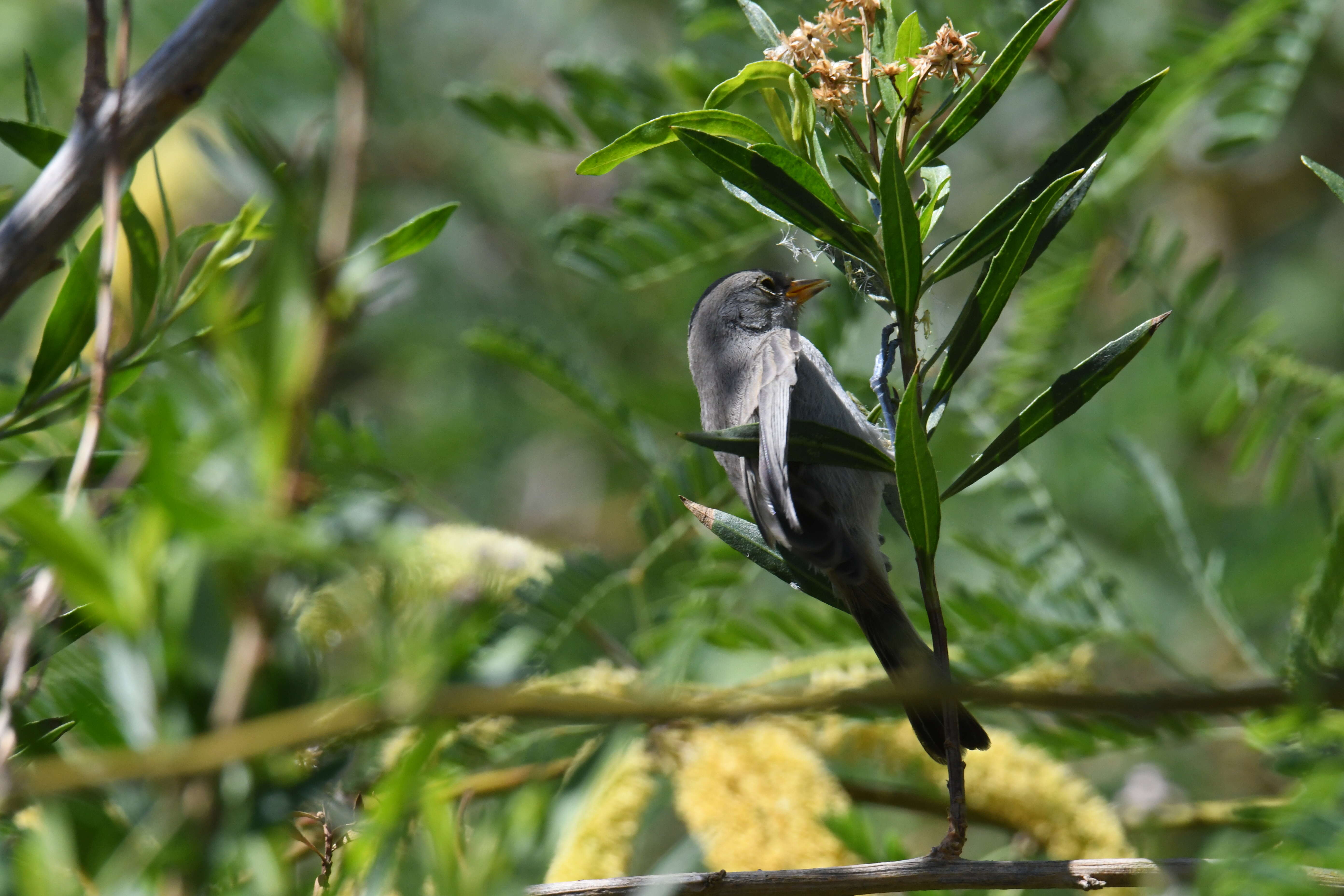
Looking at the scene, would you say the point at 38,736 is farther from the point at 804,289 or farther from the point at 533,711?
the point at 804,289

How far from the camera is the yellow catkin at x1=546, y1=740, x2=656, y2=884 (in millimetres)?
1528

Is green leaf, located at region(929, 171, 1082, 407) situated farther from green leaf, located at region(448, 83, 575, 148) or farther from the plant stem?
green leaf, located at region(448, 83, 575, 148)

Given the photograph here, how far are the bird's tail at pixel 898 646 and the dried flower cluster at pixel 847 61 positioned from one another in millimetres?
527

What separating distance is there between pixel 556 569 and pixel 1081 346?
2499 millimetres

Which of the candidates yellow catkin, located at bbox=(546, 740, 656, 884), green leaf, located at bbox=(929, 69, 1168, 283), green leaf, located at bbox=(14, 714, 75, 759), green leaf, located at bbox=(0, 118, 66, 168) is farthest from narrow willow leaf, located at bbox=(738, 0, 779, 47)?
yellow catkin, located at bbox=(546, 740, 656, 884)

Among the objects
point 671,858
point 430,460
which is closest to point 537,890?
point 671,858

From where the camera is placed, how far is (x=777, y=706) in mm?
511

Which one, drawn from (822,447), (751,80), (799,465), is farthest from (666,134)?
(799,465)

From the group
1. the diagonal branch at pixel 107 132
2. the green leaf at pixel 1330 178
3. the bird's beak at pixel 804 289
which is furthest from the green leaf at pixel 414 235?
the bird's beak at pixel 804 289

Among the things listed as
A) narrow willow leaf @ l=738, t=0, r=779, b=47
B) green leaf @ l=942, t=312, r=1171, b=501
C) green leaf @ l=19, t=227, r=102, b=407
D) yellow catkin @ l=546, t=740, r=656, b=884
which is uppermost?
green leaf @ l=19, t=227, r=102, b=407

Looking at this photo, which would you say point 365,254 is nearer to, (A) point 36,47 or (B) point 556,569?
(B) point 556,569

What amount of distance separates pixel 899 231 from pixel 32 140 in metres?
0.89

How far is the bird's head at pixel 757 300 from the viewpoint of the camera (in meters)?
1.99

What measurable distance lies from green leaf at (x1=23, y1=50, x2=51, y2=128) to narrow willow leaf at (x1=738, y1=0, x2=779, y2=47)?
2.39 feet
